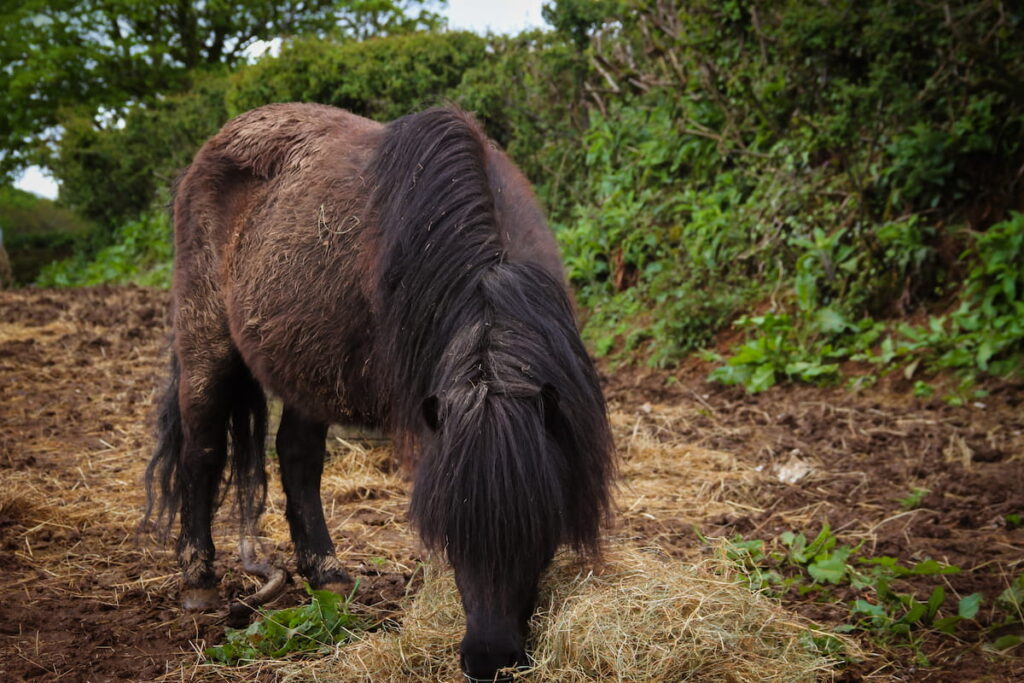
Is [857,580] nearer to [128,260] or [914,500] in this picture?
[914,500]

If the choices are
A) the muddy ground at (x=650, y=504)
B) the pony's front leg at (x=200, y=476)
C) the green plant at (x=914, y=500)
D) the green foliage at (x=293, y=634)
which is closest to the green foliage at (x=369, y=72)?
the muddy ground at (x=650, y=504)

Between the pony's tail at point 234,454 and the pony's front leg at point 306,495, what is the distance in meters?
0.25

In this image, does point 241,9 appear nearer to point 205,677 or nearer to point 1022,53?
point 1022,53

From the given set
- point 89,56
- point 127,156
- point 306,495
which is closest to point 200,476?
point 306,495

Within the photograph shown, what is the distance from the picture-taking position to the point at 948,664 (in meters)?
3.04

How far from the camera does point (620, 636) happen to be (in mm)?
2703

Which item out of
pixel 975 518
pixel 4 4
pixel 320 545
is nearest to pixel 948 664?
pixel 975 518

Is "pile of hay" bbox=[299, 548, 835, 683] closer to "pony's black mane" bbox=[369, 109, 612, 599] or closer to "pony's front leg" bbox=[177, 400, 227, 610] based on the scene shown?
"pony's black mane" bbox=[369, 109, 612, 599]

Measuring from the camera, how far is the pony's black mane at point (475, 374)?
240 cm

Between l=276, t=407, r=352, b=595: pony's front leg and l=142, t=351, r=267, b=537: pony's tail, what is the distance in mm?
249

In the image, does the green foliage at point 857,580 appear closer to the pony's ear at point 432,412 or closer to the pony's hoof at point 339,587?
the pony's ear at point 432,412

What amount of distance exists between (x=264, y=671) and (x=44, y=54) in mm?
22416

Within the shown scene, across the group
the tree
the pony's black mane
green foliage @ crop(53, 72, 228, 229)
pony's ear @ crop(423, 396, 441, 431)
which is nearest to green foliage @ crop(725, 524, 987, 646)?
the pony's black mane

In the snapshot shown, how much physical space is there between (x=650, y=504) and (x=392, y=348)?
7.57 feet
